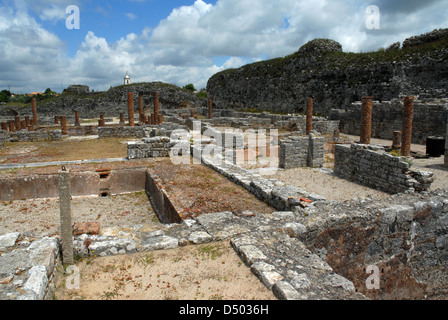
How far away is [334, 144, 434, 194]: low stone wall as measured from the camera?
29.6ft

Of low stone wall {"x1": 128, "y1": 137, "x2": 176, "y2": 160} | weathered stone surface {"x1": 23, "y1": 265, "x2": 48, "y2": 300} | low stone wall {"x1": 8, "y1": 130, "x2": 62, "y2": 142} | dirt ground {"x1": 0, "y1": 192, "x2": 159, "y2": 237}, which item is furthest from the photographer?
low stone wall {"x1": 8, "y1": 130, "x2": 62, "y2": 142}

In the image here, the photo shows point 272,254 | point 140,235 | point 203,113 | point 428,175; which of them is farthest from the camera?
point 203,113

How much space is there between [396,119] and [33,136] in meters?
22.7

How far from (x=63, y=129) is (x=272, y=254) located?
2173 centimetres

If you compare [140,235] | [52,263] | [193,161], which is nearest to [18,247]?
[52,263]

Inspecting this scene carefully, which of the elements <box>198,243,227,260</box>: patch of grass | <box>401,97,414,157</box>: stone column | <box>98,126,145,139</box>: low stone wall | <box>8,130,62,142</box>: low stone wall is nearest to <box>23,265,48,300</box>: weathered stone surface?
<box>198,243,227,260</box>: patch of grass

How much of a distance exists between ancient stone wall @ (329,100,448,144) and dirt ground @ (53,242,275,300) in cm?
1835

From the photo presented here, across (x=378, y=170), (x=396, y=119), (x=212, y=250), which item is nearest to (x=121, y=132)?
(x=378, y=170)

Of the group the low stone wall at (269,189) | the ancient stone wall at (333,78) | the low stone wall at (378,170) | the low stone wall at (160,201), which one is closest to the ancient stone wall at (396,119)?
the ancient stone wall at (333,78)

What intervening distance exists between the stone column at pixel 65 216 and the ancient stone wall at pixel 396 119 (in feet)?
64.1

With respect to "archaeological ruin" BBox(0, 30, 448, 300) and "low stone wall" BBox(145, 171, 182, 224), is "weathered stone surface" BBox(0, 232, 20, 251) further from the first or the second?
"low stone wall" BBox(145, 171, 182, 224)

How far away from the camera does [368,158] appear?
34.5ft

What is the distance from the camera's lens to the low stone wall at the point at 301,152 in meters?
13.0
